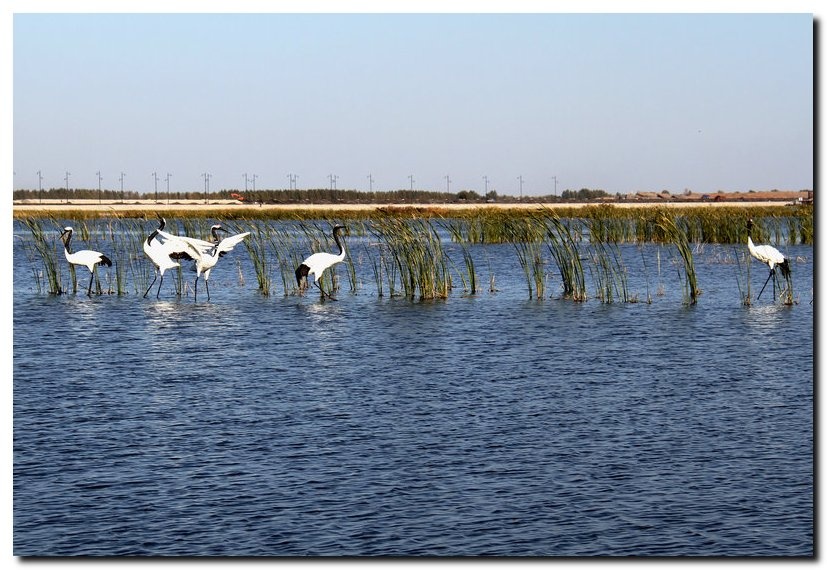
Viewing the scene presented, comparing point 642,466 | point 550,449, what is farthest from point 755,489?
point 550,449

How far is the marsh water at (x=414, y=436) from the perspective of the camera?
7.63m

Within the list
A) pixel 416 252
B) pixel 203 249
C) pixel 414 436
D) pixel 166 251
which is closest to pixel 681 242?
pixel 416 252

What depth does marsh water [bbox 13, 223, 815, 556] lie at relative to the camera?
7629mm

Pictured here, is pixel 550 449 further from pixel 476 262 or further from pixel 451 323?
pixel 476 262

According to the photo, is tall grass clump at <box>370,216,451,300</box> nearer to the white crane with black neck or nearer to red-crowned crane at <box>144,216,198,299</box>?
the white crane with black neck

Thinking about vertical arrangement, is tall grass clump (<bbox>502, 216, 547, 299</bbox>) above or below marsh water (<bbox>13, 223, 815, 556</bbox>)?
above

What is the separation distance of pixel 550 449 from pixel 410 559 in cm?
346

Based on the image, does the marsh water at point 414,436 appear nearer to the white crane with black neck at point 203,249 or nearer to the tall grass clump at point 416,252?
the tall grass clump at point 416,252

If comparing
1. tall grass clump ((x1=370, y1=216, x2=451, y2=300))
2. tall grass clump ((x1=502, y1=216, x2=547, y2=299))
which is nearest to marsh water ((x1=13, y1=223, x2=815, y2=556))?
tall grass clump ((x1=370, y1=216, x2=451, y2=300))

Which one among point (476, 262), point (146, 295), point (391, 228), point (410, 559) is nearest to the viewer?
point (410, 559)

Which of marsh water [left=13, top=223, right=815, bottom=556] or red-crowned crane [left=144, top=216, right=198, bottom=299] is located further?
red-crowned crane [left=144, top=216, right=198, bottom=299]

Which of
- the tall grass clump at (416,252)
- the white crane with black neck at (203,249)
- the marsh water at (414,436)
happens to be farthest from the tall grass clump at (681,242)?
the white crane with black neck at (203,249)

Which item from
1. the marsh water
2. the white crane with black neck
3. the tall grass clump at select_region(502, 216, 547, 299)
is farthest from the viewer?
the white crane with black neck

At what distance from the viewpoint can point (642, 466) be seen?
30.6 ft
